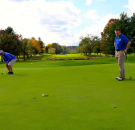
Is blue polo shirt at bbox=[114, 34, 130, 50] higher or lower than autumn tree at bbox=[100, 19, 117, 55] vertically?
lower

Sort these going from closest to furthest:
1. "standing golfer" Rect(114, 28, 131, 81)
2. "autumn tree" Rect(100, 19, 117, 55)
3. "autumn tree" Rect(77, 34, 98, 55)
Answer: "standing golfer" Rect(114, 28, 131, 81) → "autumn tree" Rect(100, 19, 117, 55) → "autumn tree" Rect(77, 34, 98, 55)

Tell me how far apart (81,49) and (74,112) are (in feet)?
235

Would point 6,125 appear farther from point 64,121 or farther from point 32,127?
point 64,121

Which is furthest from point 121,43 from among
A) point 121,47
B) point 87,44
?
point 87,44

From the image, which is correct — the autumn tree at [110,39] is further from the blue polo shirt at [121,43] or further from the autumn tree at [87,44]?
the blue polo shirt at [121,43]

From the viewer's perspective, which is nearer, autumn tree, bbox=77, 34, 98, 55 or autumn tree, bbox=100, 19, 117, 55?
autumn tree, bbox=100, 19, 117, 55

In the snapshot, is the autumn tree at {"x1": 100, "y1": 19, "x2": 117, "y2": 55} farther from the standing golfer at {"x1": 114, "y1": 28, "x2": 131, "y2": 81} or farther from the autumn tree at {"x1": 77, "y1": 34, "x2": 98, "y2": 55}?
the standing golfer at {"x1": 114, "y1": 28, "x2": 131, "y2": 81}

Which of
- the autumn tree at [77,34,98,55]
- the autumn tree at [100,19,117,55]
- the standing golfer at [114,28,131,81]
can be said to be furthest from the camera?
the autumn tree at [77,34,98,55]

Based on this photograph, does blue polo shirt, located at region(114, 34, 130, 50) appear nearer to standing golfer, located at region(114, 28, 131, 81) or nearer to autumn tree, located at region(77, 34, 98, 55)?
standing golfer, located at region(114, 28, 131, 81)

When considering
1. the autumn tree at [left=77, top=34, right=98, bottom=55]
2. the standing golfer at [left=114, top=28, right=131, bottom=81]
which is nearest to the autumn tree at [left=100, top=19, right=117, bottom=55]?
the autumn tree at [left=77, top=34, right=98, bottom=55]

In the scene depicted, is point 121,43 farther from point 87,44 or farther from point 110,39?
point 87,44

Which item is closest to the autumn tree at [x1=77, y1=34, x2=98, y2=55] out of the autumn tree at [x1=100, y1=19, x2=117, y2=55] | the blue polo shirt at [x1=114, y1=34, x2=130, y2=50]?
the autumn tree at [x1=100, y1=19, x2=117, y2=55]

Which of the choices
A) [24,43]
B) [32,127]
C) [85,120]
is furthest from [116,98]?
[24,43]

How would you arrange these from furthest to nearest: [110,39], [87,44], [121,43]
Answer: [87,44] < [110,39] < [121,43]
